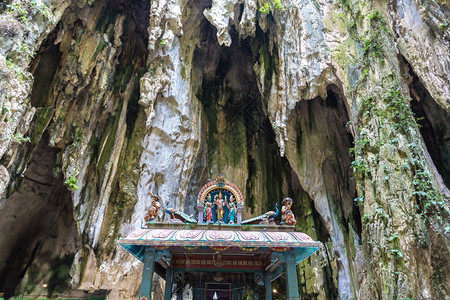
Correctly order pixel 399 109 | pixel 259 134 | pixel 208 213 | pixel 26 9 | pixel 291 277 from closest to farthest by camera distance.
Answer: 1. pixel 291 277
2. pixel 208 213
3. pixel 26 9
4. pixel 399 109
5. pixel 259 134

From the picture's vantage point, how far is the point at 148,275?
503 cm

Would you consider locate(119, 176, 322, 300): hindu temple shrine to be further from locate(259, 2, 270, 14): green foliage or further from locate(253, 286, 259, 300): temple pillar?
locate(259, 2, 270, 14): green foliage

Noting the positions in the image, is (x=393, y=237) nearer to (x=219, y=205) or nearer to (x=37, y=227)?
(x=219, y=205)

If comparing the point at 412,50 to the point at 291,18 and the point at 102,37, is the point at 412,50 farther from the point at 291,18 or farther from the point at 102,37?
the point at 102,37

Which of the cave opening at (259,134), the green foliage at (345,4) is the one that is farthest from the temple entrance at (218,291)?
the green foliage at (345,4)

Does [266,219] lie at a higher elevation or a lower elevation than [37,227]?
lower

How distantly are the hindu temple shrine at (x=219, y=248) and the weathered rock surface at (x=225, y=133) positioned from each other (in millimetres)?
1040

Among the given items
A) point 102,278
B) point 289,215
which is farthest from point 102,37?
point 289,215

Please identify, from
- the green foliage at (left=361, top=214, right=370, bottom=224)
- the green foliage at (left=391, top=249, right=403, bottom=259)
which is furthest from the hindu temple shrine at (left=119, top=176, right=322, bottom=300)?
the green foliage at (left=361, top=214, right=370, bottom=224)

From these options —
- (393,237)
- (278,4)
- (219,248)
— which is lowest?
(219,248)

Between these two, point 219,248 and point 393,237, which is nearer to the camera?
point 219,248

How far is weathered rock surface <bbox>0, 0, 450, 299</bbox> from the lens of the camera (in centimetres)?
654

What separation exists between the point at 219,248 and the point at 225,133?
7.97 metres

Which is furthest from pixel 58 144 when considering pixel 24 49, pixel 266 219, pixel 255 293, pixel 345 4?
pixel 345 4
